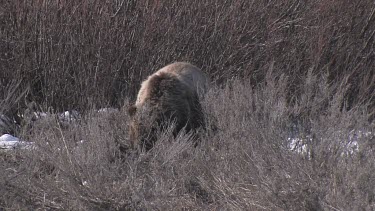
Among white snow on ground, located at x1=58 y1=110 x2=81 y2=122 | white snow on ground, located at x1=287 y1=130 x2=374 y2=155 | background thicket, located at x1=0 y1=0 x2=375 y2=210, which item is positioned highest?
white snow on ground, located at x1=287 y1=130 x2=374 y2=155

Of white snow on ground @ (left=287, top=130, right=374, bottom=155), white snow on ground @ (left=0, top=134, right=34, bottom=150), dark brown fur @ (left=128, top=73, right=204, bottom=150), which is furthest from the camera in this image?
dark brown fur @ (left=128, top=73, right=204, bottom=150)

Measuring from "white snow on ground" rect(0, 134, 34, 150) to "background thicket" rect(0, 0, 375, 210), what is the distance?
0.37 feet

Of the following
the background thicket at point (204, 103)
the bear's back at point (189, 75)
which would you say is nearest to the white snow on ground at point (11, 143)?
the background thicket at point (204, 103)

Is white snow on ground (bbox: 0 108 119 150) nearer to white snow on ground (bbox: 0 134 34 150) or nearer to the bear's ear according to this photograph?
white snow on ground (bbox: 0 134 34 150)

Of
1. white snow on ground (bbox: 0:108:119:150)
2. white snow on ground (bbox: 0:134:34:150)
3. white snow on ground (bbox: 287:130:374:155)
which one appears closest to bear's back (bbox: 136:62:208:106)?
white snow on ground (bbox: 0:108:119:150)

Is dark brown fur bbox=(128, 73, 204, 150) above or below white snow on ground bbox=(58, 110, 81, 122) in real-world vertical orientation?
above

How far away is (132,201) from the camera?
20.1 ft

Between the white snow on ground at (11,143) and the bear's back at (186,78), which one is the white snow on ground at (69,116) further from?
the bear's back at (186,78)

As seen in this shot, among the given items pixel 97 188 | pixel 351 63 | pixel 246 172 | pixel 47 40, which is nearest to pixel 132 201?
pixel 97 188

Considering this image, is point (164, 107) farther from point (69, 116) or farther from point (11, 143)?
point (11, 143)

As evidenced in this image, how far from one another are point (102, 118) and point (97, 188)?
4.52 ft

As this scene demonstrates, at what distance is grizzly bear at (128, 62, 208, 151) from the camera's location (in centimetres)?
728

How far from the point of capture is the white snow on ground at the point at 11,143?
22.8 ft

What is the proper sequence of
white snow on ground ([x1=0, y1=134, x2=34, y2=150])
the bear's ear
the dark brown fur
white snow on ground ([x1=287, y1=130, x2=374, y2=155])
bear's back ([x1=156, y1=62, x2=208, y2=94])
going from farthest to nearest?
bear's back ([x1=156, y1=62, x2=208, y2=94]) < the bear's ear < the dark brown fur < white snow on ground ([x1=0, y1=134, x2=34, y2=150]) < white snow on ground ([x1=287, y1=130, x2=374, y2=155])
